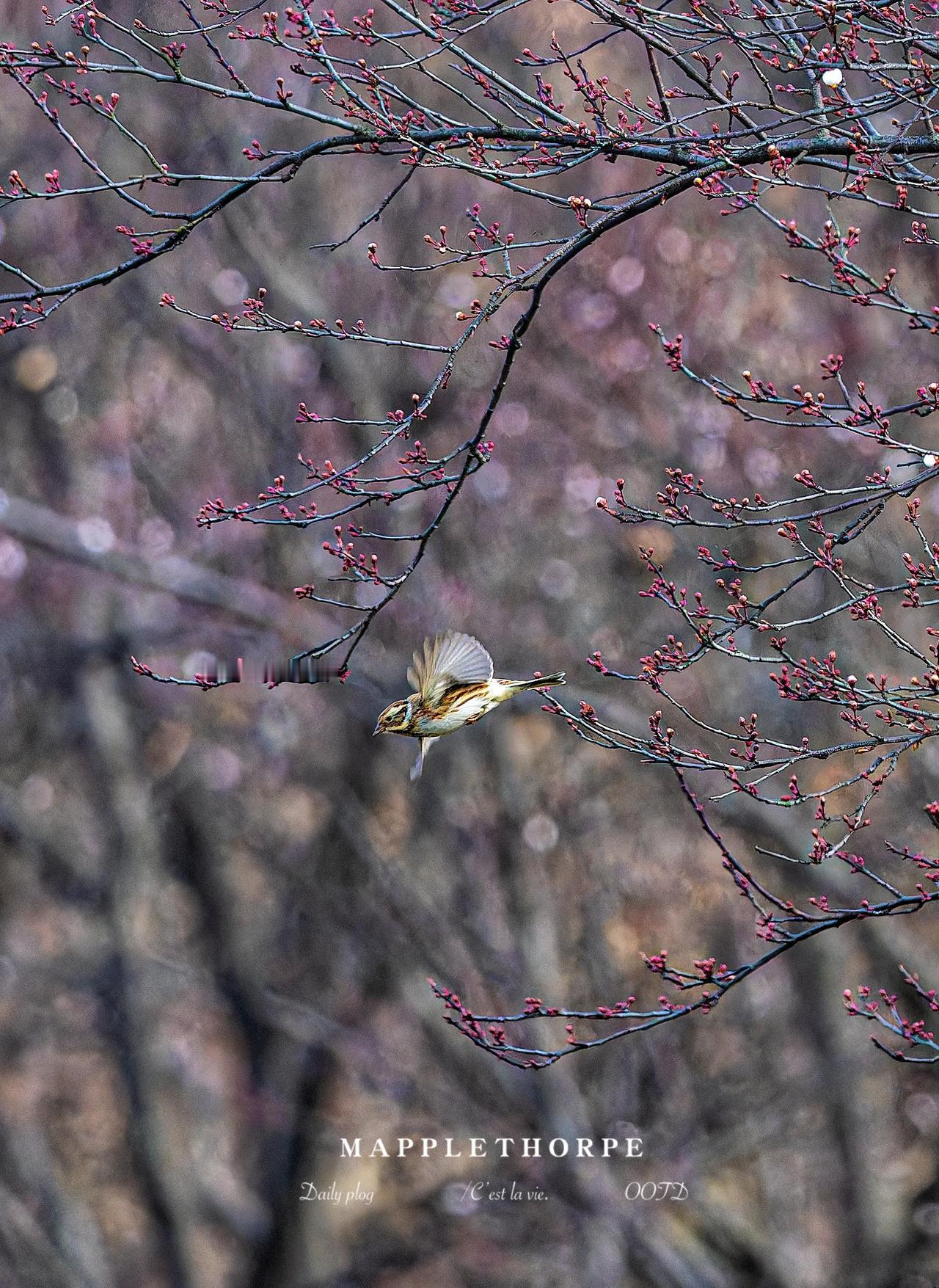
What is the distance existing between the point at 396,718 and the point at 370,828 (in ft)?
1.71

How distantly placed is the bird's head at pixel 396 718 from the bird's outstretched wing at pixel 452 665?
3cm

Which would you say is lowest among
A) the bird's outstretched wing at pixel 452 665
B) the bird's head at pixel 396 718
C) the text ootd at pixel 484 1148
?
the text ootd at pixel 484 1148

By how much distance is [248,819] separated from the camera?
198 centimetres

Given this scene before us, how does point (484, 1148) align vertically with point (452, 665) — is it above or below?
below

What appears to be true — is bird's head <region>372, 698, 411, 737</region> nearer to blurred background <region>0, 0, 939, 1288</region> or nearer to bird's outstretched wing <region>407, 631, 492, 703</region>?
bird's outstretched wing <region>407, 631, 492, 703</region>

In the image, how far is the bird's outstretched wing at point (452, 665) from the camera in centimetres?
144

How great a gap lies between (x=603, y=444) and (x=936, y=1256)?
129 cm

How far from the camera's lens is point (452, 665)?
4.75 ft

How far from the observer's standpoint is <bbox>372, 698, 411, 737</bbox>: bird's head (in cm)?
146

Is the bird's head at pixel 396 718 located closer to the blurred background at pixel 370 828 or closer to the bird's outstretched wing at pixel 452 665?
the bird's outstretched wing at pixel 452 665

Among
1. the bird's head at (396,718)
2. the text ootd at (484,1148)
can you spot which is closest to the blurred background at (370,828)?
the text ootd at (484,1148)

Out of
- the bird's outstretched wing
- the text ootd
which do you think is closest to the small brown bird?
the bird's outstretched wing

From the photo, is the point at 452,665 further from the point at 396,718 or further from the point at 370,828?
the point at 370,828

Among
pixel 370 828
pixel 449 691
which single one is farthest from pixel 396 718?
pixel 370 828
